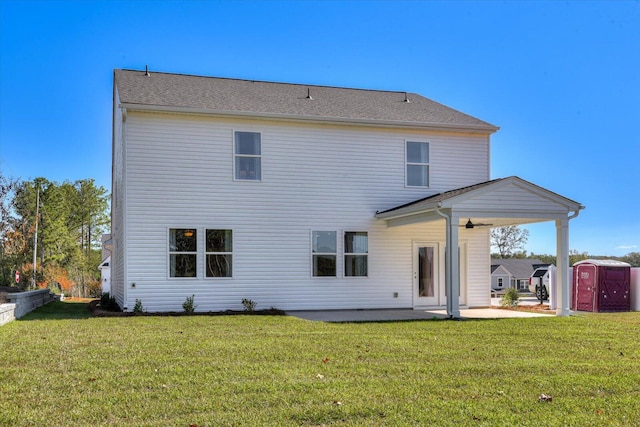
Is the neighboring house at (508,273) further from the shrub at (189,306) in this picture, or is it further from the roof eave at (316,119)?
the shrub at (189,306)

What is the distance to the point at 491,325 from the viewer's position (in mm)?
11469

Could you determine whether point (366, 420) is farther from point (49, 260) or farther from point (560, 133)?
point (49, 260)

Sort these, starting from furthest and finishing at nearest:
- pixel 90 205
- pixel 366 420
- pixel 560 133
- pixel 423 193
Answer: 1. pixel 90 205
2. pixel 560 133
3. pixel 423 193
4. pixel 366 420

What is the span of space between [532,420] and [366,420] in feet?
4.56

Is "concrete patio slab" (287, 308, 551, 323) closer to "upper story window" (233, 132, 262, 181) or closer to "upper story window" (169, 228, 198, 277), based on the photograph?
"upper story window" (169, 228, 198, 277)

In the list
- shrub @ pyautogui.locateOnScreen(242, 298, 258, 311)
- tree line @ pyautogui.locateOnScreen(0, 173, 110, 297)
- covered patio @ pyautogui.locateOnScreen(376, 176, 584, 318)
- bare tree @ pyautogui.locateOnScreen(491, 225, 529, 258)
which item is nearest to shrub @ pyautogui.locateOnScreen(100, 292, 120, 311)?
shrub @ pyautogui.locateOnScreen(242, 298, 258, 311)

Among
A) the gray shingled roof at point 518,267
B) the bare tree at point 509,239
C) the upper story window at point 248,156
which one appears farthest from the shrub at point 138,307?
the bare tree at point 509,239

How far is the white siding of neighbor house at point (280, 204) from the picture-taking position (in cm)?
1409

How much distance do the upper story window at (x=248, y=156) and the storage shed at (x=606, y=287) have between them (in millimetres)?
10812

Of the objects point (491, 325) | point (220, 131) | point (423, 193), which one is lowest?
point (491, 325)

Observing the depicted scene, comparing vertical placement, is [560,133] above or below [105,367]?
above

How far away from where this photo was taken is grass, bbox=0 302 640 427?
4758 millimetres

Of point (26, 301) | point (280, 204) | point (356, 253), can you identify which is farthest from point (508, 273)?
point (26, 301)

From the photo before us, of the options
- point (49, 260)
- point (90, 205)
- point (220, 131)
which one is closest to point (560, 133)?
point (220, 131)
